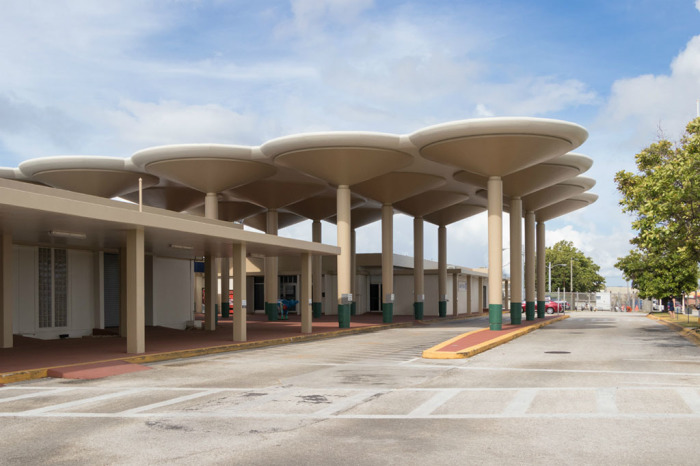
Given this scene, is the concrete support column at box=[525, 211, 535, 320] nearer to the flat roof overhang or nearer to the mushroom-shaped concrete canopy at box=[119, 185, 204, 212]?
the flat roof overhang

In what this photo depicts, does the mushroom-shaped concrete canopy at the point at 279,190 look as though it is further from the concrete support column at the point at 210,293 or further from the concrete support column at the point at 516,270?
the concrete support column at the point at 516,270

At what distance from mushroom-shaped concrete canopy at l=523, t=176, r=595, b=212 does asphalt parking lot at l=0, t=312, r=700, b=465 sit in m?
26.6

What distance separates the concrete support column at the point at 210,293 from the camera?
31.0 meters

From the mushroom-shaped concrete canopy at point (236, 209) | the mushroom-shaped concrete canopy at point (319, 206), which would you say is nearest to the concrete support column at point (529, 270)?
the mushroom-shaped concrete canopy at point (319, 206)

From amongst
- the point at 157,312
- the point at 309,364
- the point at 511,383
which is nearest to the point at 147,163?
the point at 157,312

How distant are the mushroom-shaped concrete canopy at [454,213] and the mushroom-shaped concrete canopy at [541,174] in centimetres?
1428

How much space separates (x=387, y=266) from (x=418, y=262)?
812cm

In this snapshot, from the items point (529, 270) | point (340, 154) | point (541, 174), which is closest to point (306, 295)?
point (340, 154)

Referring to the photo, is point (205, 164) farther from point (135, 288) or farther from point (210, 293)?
point (135, 288)

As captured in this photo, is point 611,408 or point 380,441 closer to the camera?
point 380,441

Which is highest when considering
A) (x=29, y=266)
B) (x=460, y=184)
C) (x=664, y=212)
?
(x=460, y=184)

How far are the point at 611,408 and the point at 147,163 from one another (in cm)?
3044

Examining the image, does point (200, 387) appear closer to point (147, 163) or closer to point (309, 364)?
point (309, 364)

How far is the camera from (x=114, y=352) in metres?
18.8
